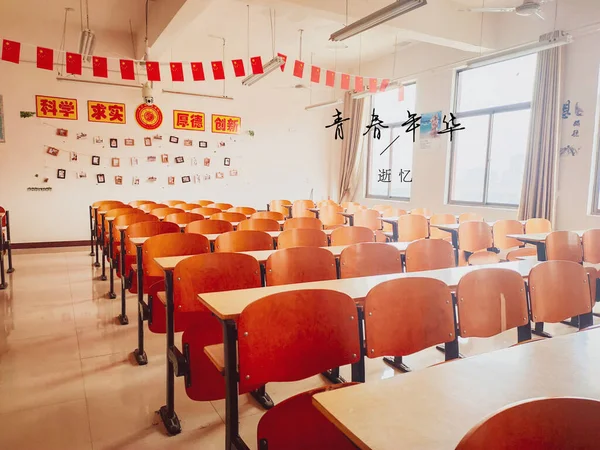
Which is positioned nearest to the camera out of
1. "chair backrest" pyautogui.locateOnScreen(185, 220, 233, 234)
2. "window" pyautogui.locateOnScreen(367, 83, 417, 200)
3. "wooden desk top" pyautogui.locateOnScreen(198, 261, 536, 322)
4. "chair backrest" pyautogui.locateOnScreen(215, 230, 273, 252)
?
"wooden desk top" pyautogui.locateOnScreen(198, 261, 536, 322)

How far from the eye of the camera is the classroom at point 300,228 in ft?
4.48

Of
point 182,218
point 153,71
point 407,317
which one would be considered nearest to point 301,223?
point 182,218

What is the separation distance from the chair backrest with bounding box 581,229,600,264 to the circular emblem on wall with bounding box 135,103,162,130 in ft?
22.9

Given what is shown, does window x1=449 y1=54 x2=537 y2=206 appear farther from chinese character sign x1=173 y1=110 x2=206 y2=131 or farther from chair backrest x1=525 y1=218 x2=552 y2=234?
chinese character sign x1=173 y1=110 x2=206 y2=131

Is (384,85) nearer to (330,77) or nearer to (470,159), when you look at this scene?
(330,77)

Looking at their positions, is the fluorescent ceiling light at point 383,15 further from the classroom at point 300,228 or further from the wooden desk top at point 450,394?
the wooden desk top at point 450,394

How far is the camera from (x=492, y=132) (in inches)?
270

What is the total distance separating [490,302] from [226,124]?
7499 millimetres

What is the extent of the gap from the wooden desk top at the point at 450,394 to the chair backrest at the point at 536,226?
384 cm

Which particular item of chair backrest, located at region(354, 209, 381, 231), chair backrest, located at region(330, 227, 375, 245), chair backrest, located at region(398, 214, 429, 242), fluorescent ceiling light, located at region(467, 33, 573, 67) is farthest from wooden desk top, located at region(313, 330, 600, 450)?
fluorescent ceiling light, located at region(467, 33, 573, 67)

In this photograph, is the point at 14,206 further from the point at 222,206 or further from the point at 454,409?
the point at 454,409

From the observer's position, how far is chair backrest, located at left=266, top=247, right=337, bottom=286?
93.9 inches

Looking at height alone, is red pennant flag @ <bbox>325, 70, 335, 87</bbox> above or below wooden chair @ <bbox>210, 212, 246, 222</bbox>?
above

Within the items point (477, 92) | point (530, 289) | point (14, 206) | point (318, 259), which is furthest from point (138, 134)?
point (530, 289)
